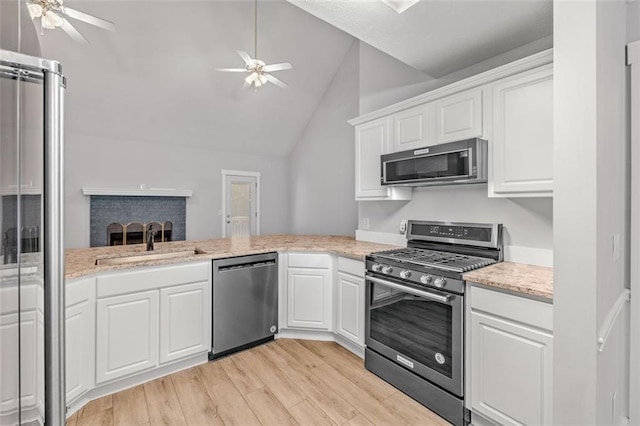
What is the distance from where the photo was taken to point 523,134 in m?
1.92

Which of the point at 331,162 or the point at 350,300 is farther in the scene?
the point at 331,162

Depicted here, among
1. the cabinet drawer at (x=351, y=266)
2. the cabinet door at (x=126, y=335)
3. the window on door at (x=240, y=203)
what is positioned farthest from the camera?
the window on door at (x=240, y=203)

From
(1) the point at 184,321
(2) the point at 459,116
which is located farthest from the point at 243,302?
(2) the point at 459,116

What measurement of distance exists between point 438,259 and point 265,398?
1.57 meters

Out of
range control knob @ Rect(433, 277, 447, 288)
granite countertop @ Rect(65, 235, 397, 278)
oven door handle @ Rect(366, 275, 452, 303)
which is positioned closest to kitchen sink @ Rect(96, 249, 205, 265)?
granite countertop @ Rect(65, 235, 397, 278)

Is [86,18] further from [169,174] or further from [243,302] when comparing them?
[169,174]

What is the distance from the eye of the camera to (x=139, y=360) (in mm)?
2191

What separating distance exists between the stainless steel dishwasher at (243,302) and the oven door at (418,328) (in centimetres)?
97

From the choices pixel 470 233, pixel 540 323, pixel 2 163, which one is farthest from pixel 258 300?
pixel 2 163

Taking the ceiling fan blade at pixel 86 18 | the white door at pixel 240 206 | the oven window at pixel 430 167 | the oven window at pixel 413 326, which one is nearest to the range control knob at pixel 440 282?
the oven window at pixel 413 326

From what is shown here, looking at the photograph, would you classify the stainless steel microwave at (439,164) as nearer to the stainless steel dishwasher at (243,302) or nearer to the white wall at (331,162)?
the stainless steel dishwasher at (243,302)

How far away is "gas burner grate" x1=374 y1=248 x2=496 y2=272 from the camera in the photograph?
6.40ft

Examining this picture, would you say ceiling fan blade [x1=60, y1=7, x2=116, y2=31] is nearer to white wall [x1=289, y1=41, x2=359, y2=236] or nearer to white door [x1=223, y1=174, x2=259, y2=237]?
white wall [x1=289, y1=41, x2=359, y2=236]

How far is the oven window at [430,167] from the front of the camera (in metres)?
2.12
